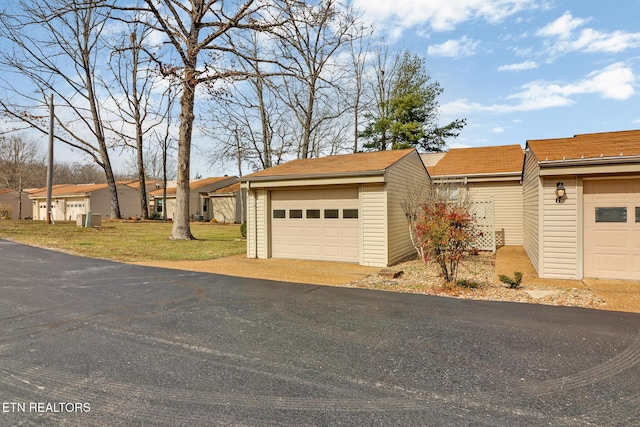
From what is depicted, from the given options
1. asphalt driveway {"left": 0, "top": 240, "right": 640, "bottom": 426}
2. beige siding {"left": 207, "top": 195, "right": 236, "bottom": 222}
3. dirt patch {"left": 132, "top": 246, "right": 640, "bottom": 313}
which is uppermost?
beige siding {"left": 207, "top": 195, "right": 236, "bottom": 222}

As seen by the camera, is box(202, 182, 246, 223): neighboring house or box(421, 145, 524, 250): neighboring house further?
box(202, 182, 246, 223): neighboring house

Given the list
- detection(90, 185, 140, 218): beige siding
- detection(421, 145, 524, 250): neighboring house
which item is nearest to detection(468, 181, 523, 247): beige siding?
detection(421, 145, 524, 250): neighboring house

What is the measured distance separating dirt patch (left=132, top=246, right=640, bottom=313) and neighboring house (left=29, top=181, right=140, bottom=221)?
1074 inches

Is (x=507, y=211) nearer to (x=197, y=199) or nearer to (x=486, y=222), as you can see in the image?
(x=486, y=222)

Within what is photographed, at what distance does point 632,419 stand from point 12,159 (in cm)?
4782

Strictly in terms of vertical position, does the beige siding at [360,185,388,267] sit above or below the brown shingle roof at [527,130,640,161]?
below

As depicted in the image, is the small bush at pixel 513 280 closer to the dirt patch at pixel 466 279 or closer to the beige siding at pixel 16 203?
the dirt patch at pixel 466 279

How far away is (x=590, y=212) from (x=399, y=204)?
4706 millimetres

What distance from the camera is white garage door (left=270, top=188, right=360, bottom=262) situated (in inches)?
406

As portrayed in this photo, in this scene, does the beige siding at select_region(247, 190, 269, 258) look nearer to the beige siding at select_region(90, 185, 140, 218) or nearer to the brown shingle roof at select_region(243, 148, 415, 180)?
the brown shingle roof at select_region(243, 148, 415, 180)

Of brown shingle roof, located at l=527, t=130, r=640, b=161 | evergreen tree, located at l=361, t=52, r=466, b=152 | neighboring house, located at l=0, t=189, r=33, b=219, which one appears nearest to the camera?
brown shingle roof, located at l=527, t=130, r=640, b=161

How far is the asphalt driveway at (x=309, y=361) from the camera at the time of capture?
2.56 metres

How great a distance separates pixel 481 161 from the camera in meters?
16.4

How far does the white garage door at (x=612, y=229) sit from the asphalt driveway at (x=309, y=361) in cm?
296
